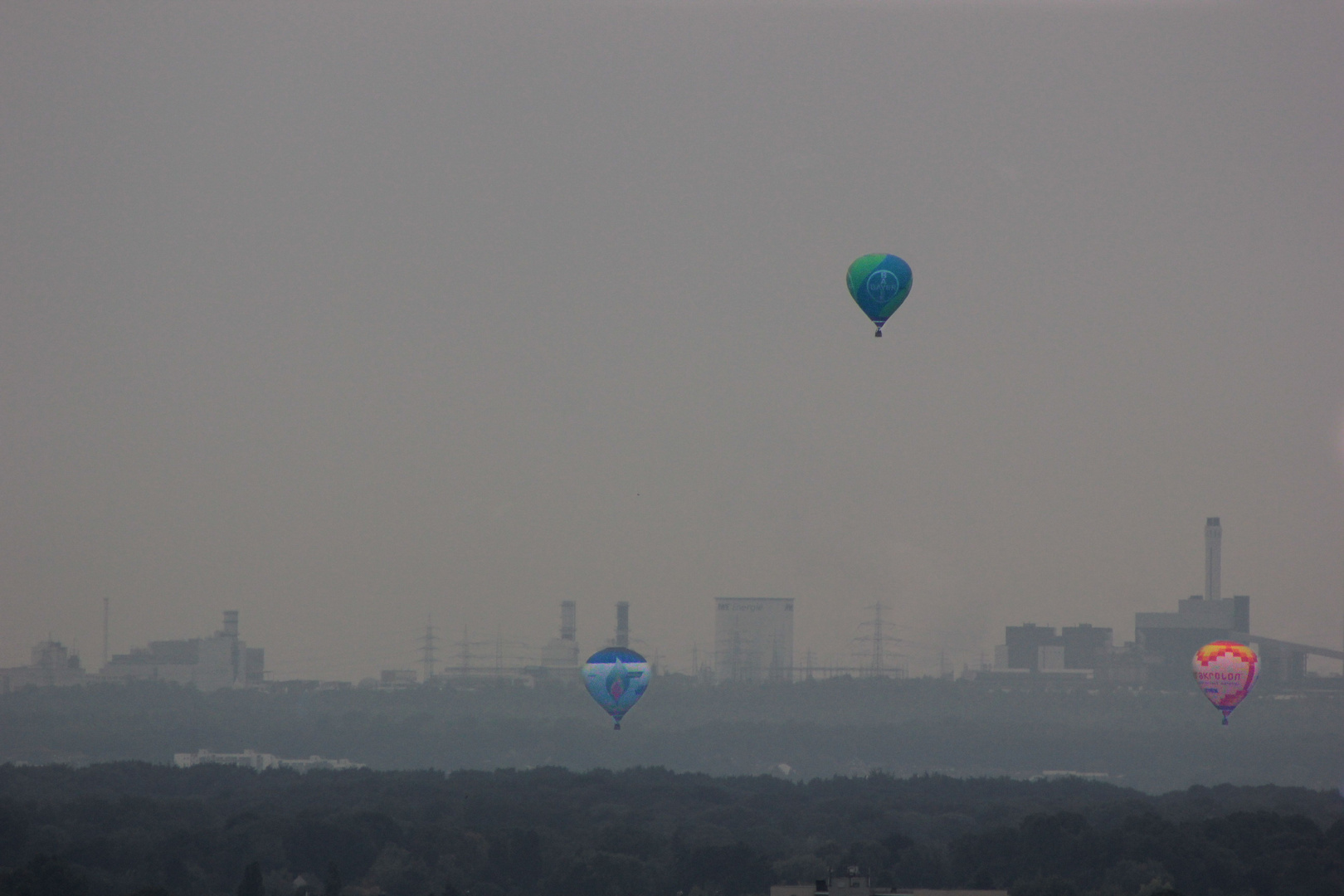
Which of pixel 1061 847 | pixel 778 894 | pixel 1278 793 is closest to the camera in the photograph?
pixel 778 894

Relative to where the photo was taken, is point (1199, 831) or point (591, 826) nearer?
point (1199, 831)

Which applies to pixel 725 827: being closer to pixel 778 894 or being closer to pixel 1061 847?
pixel 1061 847

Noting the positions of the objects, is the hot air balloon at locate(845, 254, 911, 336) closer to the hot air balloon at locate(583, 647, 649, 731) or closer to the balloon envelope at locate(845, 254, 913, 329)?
the balloon envelope at locate(845, 254, 913, 329)

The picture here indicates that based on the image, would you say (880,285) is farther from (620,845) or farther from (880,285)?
(620,845)

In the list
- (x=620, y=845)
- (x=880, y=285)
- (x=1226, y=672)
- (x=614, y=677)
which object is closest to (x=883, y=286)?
(x=880, y=285)

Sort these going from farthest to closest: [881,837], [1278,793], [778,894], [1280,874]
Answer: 1. [1278,793]
2. [881,837]
3. [1280,874]
4. [778,894]

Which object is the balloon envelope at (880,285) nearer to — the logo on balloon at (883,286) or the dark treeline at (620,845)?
the logo on balloon at (883,286)

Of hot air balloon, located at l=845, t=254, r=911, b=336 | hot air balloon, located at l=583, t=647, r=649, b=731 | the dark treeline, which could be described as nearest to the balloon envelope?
hot air balloon, located at l=845, t=254, r=911, b=336

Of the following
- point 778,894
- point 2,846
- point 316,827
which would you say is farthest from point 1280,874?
point 2,846
